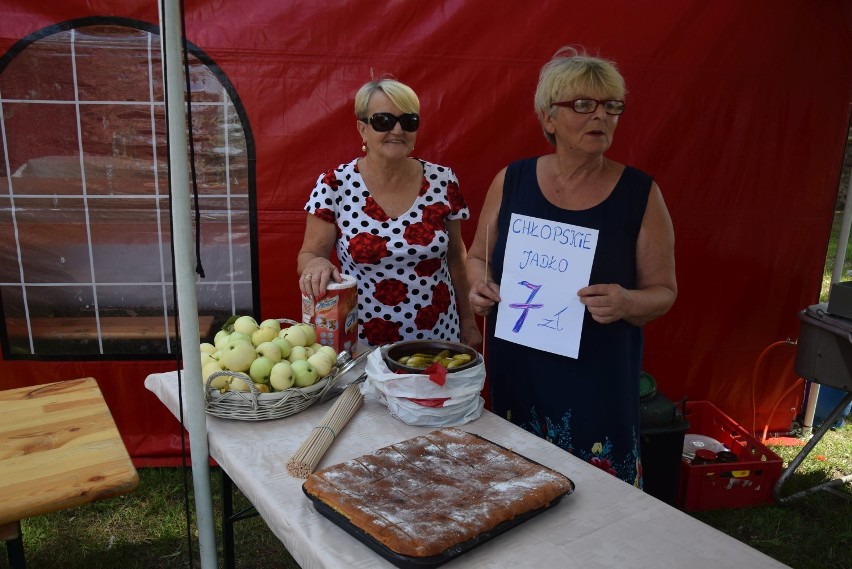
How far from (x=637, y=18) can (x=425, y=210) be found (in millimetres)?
1666

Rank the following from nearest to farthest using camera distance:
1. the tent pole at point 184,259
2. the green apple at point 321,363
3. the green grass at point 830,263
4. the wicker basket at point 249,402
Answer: the tent pole at point 184,259, the wicker basket at point 249,402, the green apple at point 321,363, the green grass at point 830,263

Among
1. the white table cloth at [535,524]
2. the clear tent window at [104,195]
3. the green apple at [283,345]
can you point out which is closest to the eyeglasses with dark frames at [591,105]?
the white table cloth at [535,524]

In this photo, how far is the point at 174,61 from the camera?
129 centimetres

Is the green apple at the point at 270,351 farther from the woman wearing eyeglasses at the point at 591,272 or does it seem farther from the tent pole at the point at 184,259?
the woman wearing eyeglasses at the point at 591,272

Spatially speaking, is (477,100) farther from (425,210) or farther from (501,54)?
(425,210)

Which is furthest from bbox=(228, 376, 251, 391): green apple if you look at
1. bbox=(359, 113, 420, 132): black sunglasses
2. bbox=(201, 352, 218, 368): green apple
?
bbox=(359, 113, 420, 132): black sunglasses

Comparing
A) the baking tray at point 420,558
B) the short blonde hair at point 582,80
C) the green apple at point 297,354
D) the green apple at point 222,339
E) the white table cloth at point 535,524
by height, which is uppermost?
the short blonde hair at point 582,80

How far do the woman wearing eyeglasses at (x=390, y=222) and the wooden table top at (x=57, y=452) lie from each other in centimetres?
86

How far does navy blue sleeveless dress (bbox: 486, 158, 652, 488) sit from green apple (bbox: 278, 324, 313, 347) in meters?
0.63

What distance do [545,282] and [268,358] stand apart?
31.7 inches

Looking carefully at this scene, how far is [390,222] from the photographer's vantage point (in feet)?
7.79

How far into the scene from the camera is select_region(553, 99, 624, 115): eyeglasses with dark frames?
194 centimetres

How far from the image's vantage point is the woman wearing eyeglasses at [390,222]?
2.34 meters

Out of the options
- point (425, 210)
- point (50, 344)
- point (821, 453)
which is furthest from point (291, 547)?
point (821, 453)
